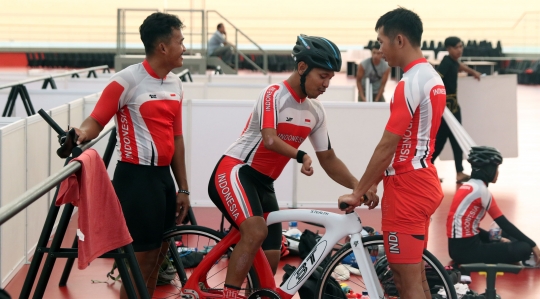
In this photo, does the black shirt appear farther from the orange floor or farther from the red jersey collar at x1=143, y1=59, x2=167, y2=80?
the red jersey collar at x1=143, y1=59, x2=167, y2=80

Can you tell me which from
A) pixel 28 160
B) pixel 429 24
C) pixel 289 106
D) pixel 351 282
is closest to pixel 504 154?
pixel 351 282

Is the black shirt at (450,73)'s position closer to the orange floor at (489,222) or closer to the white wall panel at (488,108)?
the white wall panel at (488,108)

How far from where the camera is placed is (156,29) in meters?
3.80

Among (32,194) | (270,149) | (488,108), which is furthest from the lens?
(488,108)

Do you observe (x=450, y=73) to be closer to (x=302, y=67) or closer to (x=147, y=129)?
(x=302, y=67)

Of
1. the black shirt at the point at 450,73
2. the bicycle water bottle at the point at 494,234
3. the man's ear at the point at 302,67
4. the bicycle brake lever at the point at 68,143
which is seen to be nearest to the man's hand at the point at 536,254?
the bicycle water bottle at the point at 494,234

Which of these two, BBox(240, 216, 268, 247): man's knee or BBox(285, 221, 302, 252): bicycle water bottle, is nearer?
BBox(240, 216, 268, 247): man's knee

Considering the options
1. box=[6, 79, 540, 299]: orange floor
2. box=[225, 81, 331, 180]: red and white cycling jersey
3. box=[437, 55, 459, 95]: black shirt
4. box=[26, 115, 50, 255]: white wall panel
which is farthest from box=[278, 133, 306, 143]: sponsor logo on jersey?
box=[437, 55, 459, 95]: black shirt

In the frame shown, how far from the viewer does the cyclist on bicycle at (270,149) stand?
3.59 metres

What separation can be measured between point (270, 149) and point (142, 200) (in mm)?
687

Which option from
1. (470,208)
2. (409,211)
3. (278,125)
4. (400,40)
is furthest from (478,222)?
(400,40)

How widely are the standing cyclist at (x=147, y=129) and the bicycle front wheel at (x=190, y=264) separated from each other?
214 mm

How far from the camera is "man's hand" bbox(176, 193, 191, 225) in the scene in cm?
407

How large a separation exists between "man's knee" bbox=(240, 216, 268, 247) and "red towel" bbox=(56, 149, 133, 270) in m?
0.64
